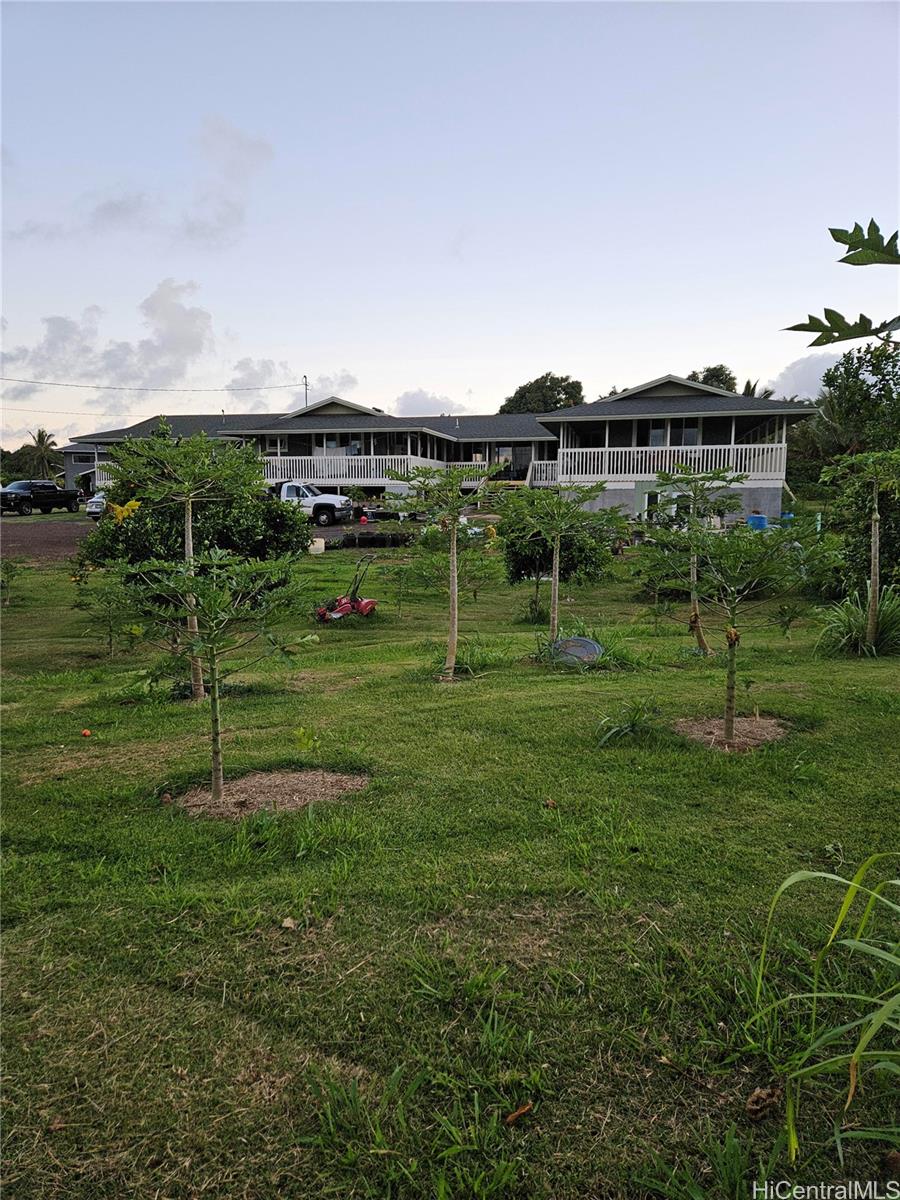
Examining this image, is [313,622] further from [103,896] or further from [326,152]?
[103,896]

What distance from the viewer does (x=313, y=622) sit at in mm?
10203

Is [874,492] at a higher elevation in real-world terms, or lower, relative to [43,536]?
higher

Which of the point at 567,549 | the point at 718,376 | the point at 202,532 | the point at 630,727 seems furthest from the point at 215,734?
the point at 718,376

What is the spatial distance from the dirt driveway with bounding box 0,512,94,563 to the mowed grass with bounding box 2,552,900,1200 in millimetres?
10754

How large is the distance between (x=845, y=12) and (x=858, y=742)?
4734mm

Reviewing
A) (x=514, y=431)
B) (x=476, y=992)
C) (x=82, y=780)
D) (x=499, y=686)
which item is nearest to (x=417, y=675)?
(x=499, y=686)

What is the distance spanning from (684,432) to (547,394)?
33641 mm

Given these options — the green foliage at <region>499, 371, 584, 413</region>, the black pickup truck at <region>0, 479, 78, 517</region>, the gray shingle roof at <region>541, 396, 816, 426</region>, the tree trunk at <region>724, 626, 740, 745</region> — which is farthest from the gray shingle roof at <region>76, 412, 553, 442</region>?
the tree trunk at <region>724, 626, 740, 745</region>

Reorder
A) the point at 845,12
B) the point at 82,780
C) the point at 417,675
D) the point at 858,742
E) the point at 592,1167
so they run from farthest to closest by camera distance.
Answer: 1. the point at 417,675
2. the point at 845,12
3. the point at 858,742
4. the point at 82,780
5. the point at 592,1167

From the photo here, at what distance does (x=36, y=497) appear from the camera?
33562 millimetres

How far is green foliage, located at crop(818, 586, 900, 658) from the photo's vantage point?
23.8ft

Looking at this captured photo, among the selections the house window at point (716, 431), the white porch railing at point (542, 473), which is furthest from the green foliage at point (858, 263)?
the white porch railing at point (542, 473)

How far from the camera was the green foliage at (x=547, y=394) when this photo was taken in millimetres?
56562

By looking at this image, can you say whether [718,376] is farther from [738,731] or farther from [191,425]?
[738,731]
